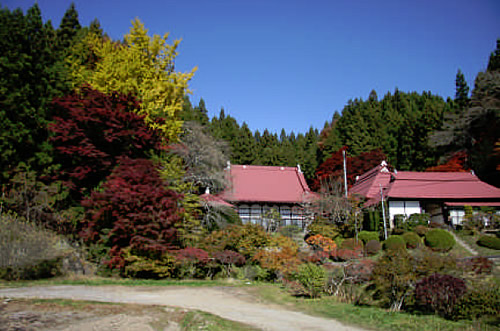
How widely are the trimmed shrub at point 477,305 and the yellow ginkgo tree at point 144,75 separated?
52.4 feet

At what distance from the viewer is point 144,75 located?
826 inches

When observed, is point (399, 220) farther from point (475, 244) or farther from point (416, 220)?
point (475, 244)

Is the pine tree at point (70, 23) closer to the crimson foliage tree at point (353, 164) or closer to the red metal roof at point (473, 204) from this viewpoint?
the crimson foliage tree at point (353, 164)

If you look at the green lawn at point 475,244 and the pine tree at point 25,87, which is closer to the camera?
the pine tree at point 25,87

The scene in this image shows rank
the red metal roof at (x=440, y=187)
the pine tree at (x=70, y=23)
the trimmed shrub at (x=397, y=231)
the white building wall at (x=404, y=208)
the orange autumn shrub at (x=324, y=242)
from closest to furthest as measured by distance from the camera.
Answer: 1. the orange autumn shrub at (x=324, y=242)
2. the trimmed shrub at (x=397, y=231)
3. the white building wall at (x=404, y=208)
4. the red metal roof at (x=440, y=187)
5. the pine tree at (x=70, y=23)

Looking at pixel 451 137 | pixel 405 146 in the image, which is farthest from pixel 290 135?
pixel 451 137

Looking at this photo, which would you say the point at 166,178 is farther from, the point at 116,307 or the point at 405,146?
the point at 405,146

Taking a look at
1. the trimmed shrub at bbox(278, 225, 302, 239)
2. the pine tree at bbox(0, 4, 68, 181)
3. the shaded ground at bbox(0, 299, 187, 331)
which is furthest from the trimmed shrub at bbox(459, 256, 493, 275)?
the pine tree at bbox(0, 4, 68, 181)

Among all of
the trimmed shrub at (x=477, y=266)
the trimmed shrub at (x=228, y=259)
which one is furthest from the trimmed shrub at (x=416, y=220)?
the trimmed shrub at (x=477, y=266)

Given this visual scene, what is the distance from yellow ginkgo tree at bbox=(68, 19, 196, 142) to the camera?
65.5 ft

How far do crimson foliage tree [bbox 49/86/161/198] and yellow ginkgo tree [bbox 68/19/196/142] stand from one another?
1.40m

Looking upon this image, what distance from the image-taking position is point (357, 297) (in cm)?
1095

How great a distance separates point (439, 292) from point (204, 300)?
20.6 feet

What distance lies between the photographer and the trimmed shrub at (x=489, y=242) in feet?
63.0
